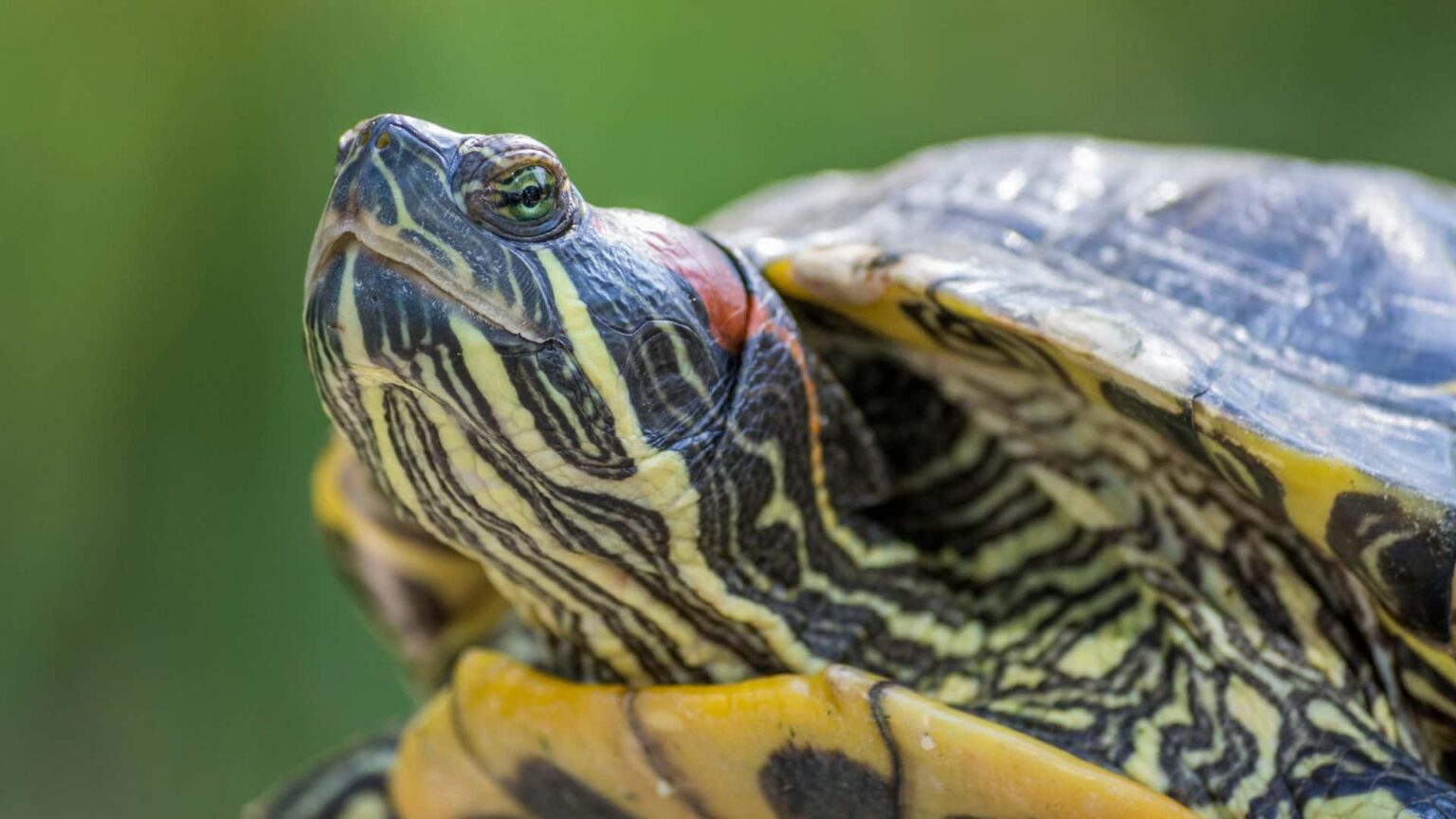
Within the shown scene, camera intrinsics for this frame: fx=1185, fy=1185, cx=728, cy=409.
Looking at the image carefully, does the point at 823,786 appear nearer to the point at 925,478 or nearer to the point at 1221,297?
the point at 925,478

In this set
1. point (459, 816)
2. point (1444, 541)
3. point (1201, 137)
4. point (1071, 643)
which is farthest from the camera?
point (1201, 137)

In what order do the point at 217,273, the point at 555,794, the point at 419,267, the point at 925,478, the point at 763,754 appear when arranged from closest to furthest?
the point at 419,267, the point at 763,754, the point at 555,794, the point at 925,478, the point at 217,273

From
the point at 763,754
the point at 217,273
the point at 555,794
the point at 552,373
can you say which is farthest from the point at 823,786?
the point at 217,273

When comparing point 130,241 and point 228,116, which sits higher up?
point 228,116

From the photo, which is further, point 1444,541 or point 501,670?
point 501,670

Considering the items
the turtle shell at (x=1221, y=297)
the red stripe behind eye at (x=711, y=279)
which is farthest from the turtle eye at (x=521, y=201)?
the turtle shell at (x=1221, y=297)

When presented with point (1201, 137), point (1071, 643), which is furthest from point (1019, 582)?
point (1201, 137)

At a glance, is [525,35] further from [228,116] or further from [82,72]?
[82,72]
